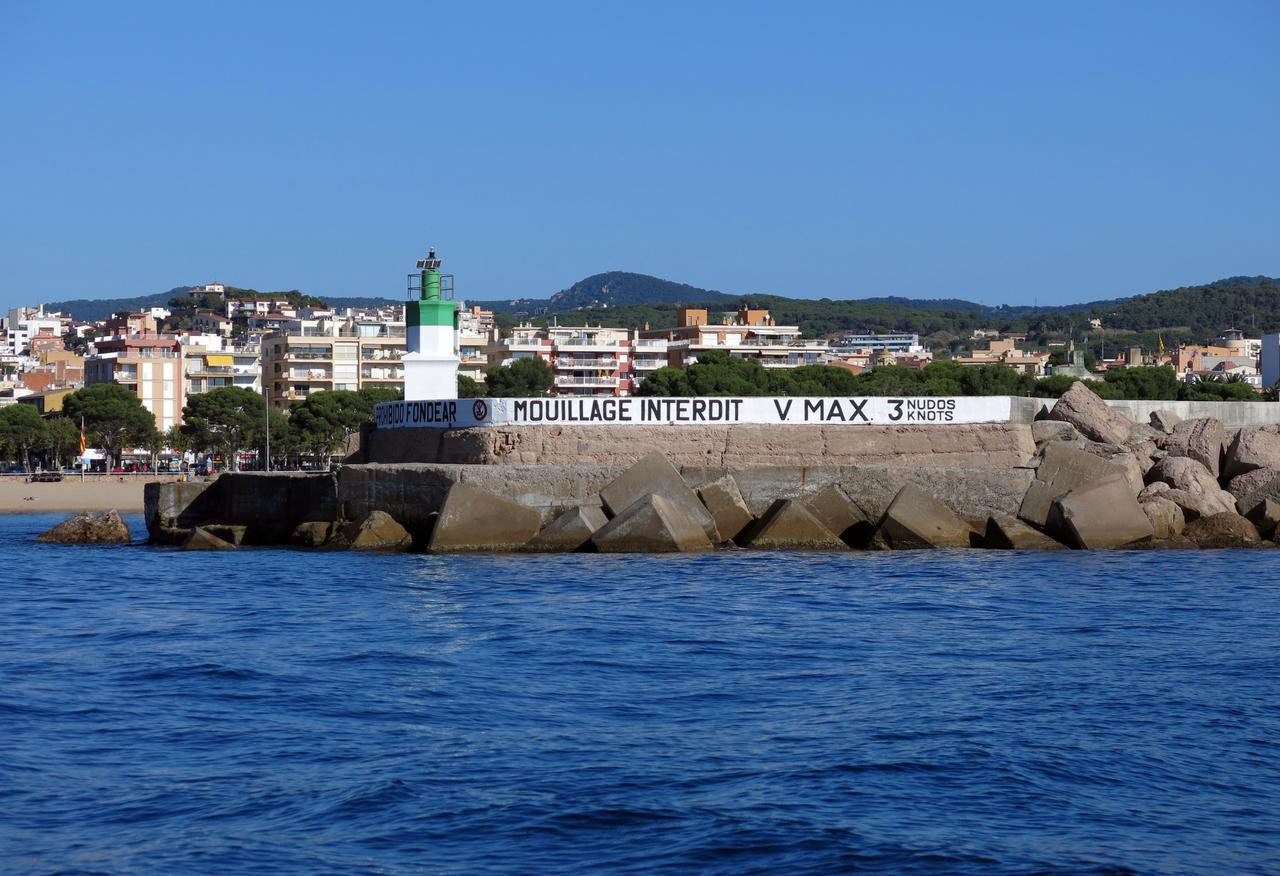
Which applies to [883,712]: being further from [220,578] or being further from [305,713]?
[220,578]

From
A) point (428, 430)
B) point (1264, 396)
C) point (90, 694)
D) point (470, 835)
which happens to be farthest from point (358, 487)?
point (1264, 396)

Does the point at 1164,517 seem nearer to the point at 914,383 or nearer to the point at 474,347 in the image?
the point at 914,383

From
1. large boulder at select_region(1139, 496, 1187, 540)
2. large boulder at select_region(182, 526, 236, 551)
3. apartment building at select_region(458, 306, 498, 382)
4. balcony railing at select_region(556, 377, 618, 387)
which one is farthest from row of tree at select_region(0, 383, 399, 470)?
large boulder at select_region(1139, 496, 1187, 540)

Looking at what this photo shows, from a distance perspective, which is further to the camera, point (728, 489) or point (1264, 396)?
point (1264, 396)

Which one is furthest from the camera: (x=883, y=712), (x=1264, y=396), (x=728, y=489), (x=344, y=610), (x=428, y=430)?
(x=1264, y=396)

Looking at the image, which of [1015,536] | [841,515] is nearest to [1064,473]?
[1015,536]

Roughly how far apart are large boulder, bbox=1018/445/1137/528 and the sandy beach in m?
33.1

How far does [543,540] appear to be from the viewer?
23875mm

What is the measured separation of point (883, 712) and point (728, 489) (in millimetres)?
11706

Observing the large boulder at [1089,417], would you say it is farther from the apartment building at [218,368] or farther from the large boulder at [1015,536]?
the apartment building at [218,368]

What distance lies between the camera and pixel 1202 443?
1102 inches

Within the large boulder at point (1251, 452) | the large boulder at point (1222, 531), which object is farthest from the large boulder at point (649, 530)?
the large boulder at point (1251, 452)

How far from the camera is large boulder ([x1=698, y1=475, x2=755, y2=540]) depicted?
24.4 metres

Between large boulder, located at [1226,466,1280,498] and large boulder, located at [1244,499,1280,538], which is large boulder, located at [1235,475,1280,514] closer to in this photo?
large boulder, located at [1226,466,1280,498]
